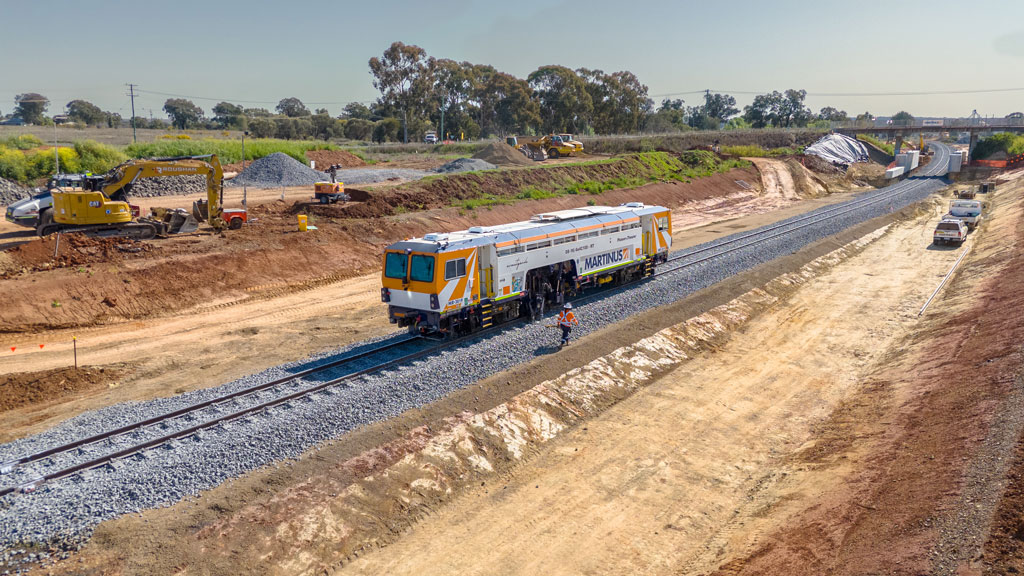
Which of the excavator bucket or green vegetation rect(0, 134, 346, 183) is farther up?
green vegetation rect(0, 134, 346, 183)

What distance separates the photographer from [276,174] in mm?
57938

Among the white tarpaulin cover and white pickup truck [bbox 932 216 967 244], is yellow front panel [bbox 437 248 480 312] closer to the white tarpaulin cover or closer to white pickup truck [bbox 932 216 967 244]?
white pickup truck [bbox 932 216 967 244]

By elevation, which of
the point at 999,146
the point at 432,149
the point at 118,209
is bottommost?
the point at 118,209

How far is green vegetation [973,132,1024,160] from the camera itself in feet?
303

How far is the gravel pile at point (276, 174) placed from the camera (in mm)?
56906

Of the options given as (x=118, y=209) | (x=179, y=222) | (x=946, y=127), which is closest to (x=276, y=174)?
(x=179, y=222)

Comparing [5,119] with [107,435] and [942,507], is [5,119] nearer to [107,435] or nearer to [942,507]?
[107,435]

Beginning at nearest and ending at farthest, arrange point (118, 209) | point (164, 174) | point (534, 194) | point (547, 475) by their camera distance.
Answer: point (547, 475) < point (118, 209) < point (164, 174) < point (534, 194)

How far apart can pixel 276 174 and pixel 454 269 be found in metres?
A: 42.2

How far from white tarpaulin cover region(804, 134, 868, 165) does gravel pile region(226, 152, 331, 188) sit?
2713 inches

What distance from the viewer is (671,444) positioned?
58.2 ft

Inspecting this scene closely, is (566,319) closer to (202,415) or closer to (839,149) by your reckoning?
(202,415)

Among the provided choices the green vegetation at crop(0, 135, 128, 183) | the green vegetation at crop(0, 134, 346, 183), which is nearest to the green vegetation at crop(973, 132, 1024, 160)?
the green vegetation at crop(0, 134, 346, 183)

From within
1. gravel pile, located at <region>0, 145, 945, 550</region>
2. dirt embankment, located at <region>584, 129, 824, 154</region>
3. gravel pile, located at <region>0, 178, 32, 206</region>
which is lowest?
gravel pile, located at <region>0, 145, 945, 550</region>
